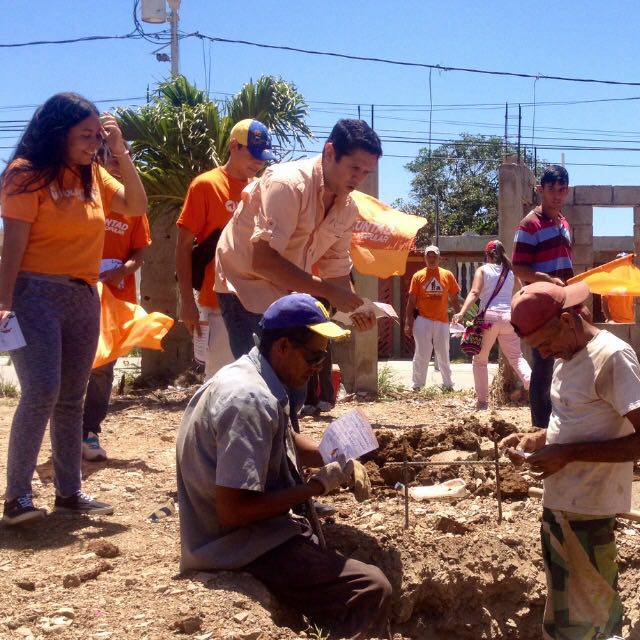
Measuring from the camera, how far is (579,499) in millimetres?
3441

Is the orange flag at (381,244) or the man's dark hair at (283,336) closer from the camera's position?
the man's dark hair at (283,336)

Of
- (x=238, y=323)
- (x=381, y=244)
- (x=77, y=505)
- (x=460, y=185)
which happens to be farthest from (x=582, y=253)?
(x=460, y=185)

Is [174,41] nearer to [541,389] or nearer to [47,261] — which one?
[541,389]

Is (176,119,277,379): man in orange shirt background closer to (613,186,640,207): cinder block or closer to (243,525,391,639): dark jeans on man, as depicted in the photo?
(243,525,391,639): dark jeans on man

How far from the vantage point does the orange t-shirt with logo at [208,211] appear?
532 cm

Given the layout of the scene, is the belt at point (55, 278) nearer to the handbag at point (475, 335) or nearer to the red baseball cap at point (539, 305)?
the red baseball cap at point (539, 305)

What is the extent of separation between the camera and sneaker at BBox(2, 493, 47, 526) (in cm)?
402

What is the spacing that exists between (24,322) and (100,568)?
1144 millimetres

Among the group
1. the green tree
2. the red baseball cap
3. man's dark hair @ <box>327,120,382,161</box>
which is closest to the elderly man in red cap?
the red baseball cap

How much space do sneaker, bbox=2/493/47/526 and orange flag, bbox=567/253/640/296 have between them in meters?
4.15

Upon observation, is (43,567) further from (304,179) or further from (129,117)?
(129,117)

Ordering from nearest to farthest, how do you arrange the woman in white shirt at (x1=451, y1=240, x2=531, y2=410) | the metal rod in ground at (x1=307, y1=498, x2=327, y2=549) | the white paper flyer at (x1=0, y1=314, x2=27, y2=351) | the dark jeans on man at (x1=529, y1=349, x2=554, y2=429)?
the metal rod in ground at (x1=307, y1=498, x2=327, y2=549) < the white paper flyer at (x1=0, y1=314, x2=27, y2=351) < the dark jeans on man at (x1=529, y1=349, x2=554, y2=429) < the woman in white shirt at (x1=451, y1=240, x2=531, y2=410)

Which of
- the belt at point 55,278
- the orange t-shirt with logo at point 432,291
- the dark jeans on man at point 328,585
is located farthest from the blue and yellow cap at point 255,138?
the orange t-shirt with logo at point 432,291

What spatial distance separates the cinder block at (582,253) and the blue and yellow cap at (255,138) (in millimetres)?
8139
